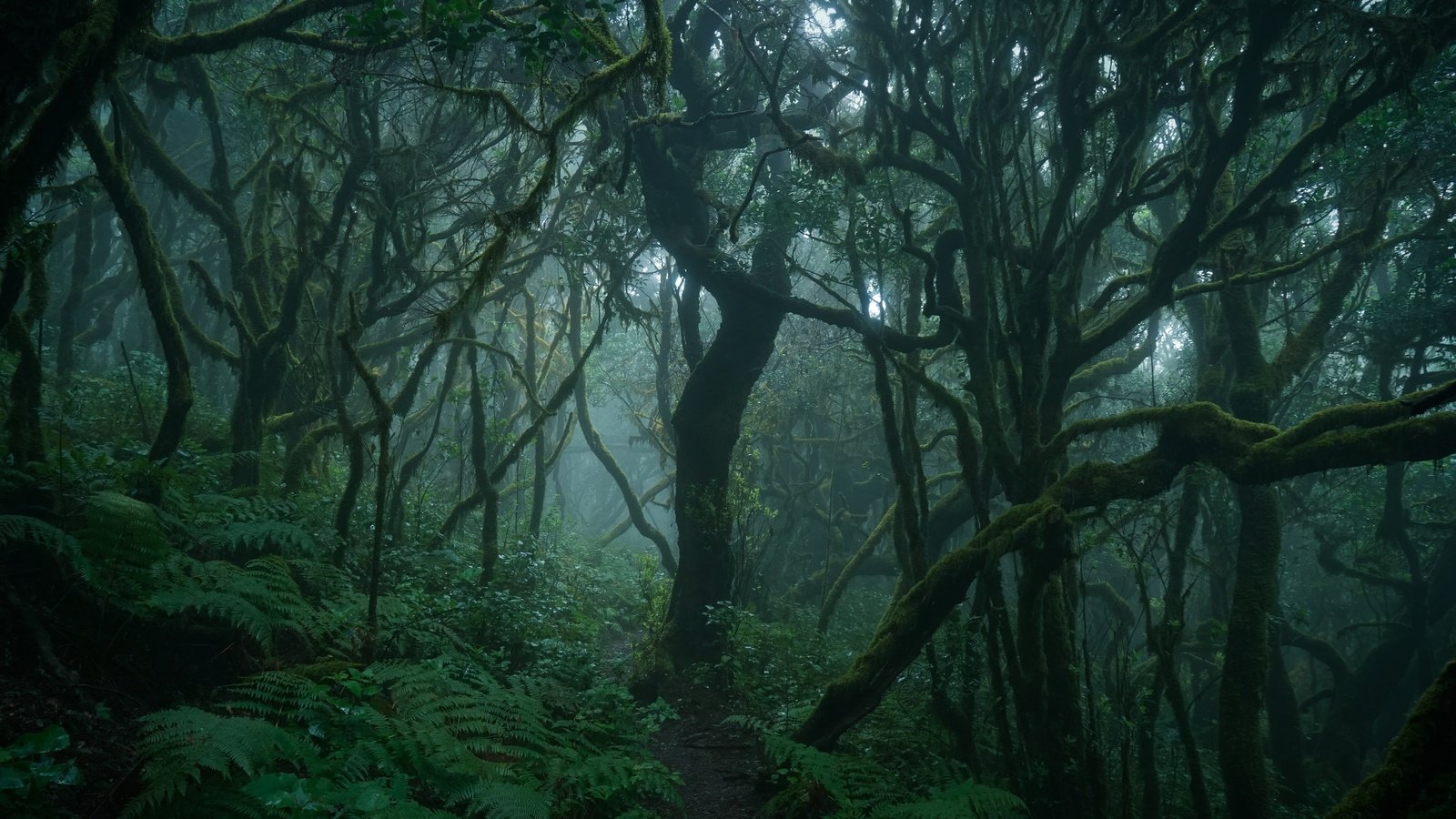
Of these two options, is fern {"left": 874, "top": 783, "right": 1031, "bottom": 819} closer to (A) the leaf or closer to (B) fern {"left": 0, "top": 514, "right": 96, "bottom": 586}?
(A) the leaf

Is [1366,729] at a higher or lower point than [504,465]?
A: lower

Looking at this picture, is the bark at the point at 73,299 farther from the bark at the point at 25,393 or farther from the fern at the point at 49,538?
the fern at the point at 49,538

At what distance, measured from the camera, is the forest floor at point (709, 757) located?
Result: 579 cm

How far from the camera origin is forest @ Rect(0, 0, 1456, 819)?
13.9ft

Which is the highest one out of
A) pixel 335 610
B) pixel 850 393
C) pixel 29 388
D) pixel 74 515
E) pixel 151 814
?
pixel 850 393

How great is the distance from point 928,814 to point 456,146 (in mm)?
10293

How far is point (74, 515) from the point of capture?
17.3ft

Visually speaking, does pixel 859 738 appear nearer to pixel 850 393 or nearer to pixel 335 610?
pixel 335 610

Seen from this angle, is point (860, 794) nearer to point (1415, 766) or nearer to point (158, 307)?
point (1415, 766)

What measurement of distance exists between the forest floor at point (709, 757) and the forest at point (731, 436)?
0.05 meters

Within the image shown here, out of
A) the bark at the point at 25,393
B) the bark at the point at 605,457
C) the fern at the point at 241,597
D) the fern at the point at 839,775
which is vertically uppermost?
the bark at the point at 605,457

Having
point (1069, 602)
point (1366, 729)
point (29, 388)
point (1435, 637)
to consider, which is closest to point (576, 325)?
point (29, 388)

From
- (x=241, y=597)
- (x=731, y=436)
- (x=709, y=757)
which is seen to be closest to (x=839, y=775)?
(x=709, y=757)

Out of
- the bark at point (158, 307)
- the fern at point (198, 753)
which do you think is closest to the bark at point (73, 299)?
the bark at point (158, 307)
